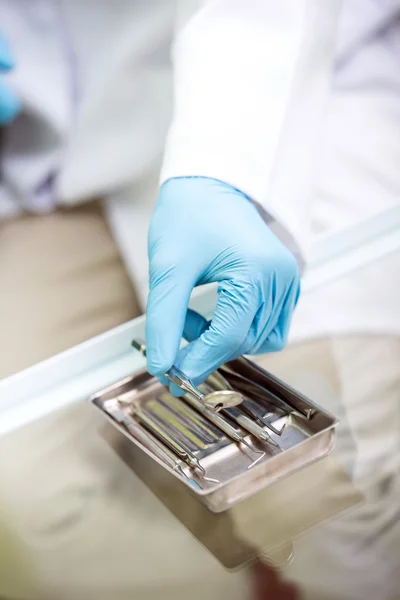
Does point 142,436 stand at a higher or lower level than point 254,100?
lower

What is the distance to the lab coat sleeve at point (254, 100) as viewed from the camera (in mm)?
903

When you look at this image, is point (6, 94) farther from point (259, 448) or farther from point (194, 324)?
point (259, 448)

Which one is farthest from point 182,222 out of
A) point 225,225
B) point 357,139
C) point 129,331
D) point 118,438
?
point 357,139

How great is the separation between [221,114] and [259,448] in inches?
18.1

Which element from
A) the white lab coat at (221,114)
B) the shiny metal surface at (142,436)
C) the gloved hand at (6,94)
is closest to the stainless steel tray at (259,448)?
the shiny metal surface at (142,436)

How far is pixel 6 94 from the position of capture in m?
1.04

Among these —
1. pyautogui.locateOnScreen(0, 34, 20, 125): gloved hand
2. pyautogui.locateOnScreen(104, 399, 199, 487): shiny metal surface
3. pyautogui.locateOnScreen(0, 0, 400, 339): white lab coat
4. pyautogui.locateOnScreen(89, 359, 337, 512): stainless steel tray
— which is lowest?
pyautogui.locateOnScreen(89, 359, 337, 512): stainless steel tray

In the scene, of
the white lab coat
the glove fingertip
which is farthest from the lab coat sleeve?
the glove fingertip

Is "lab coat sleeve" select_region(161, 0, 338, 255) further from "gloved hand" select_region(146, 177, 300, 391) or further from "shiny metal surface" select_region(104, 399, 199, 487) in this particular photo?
"shiny metal surface" select_region(104, 399, 199, 487)

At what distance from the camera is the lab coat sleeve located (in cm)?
90

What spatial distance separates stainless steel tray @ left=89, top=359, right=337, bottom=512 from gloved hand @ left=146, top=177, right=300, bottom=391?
0.07 meters

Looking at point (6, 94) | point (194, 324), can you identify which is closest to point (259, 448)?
point (194, 324)

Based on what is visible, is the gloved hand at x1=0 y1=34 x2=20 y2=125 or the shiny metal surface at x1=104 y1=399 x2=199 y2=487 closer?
the shiny metal surface at x1=104 y1=399 x2=199 y2=487

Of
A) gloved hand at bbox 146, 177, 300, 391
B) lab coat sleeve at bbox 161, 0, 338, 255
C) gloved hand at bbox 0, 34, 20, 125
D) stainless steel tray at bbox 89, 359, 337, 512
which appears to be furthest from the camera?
gloved hand at bbox 0, 34, 20, 125
